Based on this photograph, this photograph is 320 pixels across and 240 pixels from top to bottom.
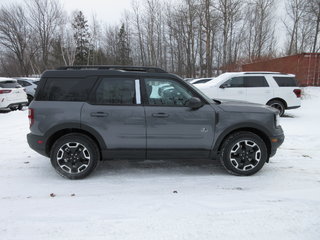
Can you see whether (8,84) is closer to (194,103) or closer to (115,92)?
(115,92)

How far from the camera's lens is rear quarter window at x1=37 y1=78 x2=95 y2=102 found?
367cm

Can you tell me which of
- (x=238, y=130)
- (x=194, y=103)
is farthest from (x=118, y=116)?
(x=238, y=130)

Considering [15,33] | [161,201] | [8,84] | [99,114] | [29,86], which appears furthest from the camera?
[15,33]

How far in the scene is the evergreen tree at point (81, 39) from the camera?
44.4 meters

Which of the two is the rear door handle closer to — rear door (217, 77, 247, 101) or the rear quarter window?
the rear quarter window

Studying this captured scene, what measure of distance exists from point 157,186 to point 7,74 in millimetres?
54149

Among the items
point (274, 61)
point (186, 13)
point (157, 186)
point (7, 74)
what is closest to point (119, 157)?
point (157, 186)

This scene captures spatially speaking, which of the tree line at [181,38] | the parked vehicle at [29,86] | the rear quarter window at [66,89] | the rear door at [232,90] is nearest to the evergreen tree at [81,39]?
the tree line at [181,38]

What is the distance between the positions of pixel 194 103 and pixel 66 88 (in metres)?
2.13

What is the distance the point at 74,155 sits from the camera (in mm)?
3719

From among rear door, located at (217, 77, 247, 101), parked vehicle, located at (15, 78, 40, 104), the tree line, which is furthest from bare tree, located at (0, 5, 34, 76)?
rear door, located at (217, 77, 247, 101)

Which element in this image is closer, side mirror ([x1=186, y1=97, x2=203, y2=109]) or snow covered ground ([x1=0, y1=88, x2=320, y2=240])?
snow covered ground ([x1=0, y1=88, x2=320, y2=240])

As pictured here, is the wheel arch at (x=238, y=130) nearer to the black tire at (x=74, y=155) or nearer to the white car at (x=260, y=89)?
the black tire at (x=74, y=155)

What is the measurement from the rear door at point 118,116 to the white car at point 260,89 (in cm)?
598
